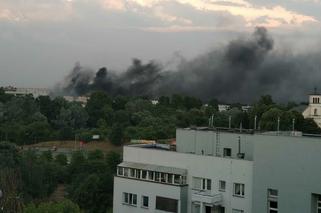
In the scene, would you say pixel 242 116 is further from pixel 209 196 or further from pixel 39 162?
pixel 209 196

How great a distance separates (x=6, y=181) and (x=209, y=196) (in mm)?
22380

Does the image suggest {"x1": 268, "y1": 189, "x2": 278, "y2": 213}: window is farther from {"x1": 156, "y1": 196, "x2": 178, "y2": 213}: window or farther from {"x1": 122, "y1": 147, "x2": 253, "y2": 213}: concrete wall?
{"x1": 156, "y1": 196, "x2": 178, "y2": 213}: window

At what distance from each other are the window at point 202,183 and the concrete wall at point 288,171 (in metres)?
1.84

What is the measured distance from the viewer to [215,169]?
53.7ft

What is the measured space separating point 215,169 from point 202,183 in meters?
0.72

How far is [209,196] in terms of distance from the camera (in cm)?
1623

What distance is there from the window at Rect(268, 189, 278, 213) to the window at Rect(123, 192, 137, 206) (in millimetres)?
4850

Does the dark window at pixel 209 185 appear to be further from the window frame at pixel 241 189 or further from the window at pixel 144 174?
the window at pixel 144 174

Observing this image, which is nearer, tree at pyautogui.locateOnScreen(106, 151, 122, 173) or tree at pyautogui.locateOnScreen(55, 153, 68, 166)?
tree at pyautogui.locateOnScreen(106, 151, 122, 173)

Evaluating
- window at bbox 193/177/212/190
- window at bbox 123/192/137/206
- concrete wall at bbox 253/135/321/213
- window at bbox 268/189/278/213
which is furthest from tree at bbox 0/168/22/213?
window at bbox 268/189/278/213

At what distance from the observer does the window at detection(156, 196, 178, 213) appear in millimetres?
16969

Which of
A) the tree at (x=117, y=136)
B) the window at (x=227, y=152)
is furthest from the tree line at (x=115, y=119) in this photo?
the window at (x=227, y=152)

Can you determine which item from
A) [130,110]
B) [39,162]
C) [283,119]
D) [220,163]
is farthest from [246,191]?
[130,110]

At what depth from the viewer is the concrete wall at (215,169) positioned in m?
15.7
